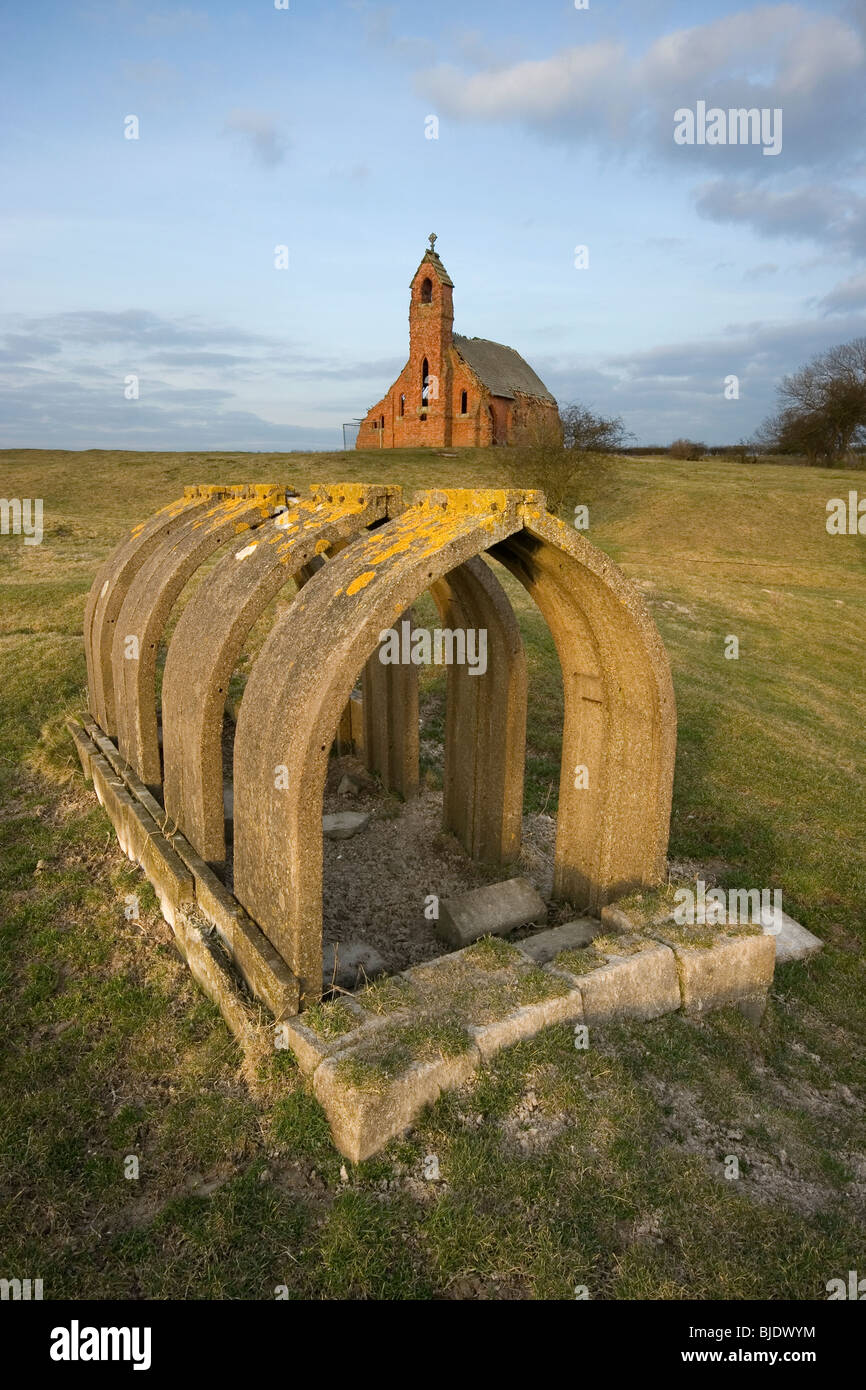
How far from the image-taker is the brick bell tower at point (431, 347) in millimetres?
45844

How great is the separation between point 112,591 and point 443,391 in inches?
1772

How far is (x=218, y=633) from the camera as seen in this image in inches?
213

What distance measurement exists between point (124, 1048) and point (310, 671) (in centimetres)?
263

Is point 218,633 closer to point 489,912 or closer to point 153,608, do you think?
point 153,608

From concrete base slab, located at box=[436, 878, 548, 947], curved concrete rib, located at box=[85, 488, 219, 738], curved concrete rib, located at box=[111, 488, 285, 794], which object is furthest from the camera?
curved concrete rib, located at box=[85, 488, 219, 738]

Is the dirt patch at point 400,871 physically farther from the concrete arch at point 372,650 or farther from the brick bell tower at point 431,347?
the brick bell tower at point 431,347

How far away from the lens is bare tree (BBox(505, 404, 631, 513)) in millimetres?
31766

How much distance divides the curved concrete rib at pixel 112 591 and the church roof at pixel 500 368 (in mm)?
44705

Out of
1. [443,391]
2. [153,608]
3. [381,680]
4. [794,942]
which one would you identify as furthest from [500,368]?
[794,942]

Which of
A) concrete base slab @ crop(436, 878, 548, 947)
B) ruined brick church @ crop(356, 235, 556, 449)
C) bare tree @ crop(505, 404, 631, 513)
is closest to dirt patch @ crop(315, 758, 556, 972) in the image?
concrete base slab @ crop(436, 878, 548, 947)

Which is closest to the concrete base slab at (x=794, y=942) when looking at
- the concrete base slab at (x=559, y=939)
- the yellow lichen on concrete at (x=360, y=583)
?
the concrete base slab at (x=559, y=939)

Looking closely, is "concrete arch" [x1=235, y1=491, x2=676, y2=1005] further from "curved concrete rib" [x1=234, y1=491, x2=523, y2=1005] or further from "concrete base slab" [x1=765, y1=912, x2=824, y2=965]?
"concrete base slab" [x1=765, y1=912, x2=824, y2=965]

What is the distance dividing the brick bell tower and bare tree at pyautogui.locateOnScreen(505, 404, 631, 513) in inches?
482
